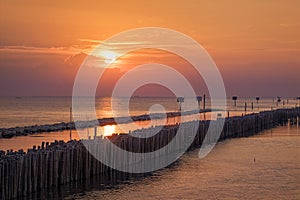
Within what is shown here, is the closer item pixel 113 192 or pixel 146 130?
pixel 113 192

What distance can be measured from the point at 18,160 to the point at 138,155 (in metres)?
11.6

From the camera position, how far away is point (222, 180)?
82.4 feet

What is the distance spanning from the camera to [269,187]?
77.6 ft

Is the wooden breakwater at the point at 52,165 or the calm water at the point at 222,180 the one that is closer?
the wooden breakwater at the point at 52,165

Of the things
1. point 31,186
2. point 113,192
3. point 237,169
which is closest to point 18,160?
point 31,186

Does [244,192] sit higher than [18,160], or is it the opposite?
[18,160]

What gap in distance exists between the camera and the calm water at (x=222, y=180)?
22016 mm

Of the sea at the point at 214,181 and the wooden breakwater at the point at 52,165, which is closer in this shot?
the wooden breakwater at the point at 52,165

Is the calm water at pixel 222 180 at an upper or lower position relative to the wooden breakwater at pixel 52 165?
lower

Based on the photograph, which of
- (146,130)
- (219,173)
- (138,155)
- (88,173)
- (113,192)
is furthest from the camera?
(146,130)

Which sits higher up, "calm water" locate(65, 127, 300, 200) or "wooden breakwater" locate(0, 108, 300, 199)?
"wooden breakwater" locate(0, 108, 300, 199)

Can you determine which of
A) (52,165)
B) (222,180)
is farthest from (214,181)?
(52,165)

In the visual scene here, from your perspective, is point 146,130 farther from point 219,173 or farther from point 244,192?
point 244,192

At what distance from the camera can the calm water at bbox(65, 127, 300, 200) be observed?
2202 centimetres
